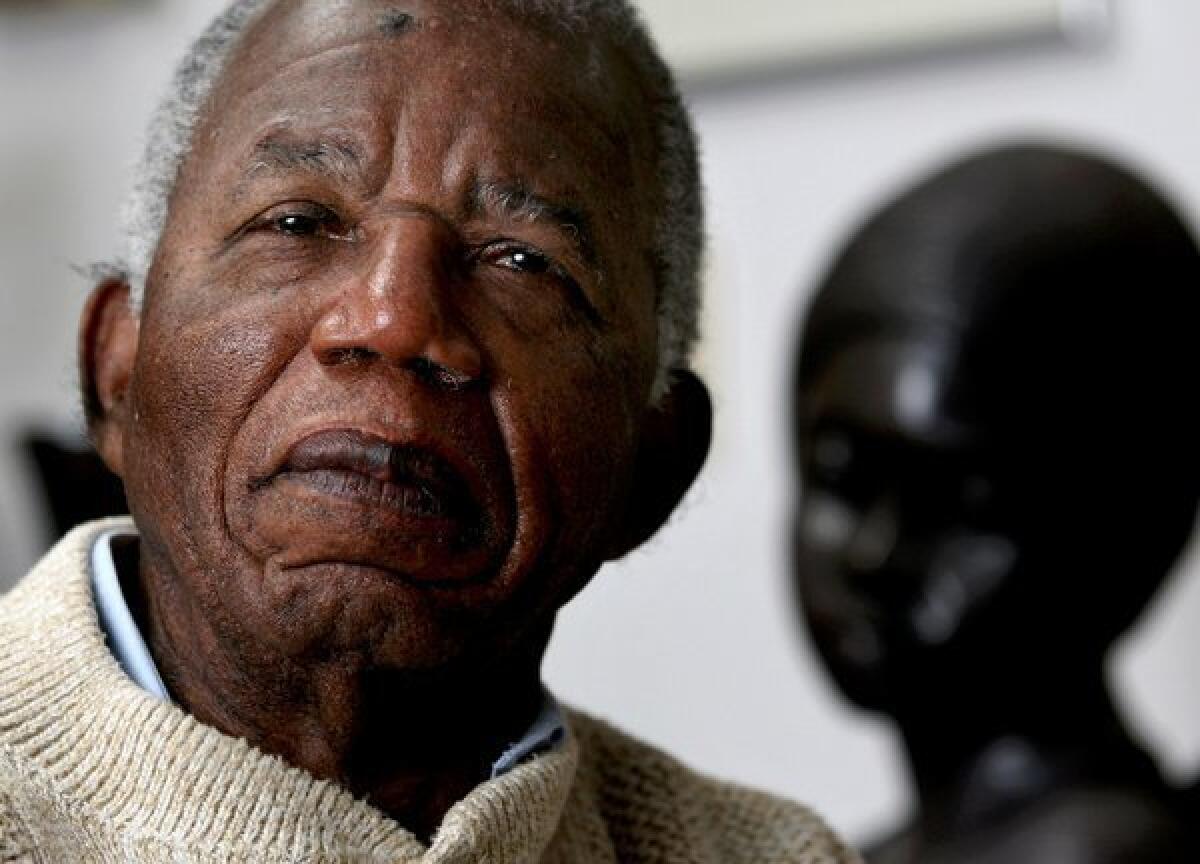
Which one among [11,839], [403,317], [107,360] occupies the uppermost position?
[403,317]

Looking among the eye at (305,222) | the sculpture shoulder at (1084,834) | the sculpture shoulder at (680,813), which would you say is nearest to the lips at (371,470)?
the eye at (305,222)

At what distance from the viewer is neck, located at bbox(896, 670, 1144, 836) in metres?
1.77

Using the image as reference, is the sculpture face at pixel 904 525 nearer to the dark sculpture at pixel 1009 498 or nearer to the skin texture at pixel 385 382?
the dark sculpture at pixel 1009 498

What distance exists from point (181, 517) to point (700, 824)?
0.38 metres

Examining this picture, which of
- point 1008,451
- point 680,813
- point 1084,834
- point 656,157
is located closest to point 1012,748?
point 1084,834

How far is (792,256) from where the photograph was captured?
2.60 m

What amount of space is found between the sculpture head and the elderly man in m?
0.73

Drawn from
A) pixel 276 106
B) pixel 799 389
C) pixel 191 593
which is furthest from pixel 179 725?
pixel 799 389

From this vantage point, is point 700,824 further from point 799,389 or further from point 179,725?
point 799,389

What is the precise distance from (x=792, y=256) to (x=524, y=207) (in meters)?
1.62

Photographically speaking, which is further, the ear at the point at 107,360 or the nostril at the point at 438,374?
the ear at the point at 107,360

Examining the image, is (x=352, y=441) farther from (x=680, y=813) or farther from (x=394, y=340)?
(x=680, y=813)

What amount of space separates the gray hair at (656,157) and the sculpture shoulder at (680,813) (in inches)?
8.8

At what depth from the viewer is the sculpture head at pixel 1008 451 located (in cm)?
178
